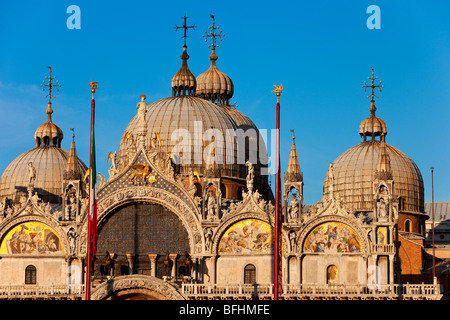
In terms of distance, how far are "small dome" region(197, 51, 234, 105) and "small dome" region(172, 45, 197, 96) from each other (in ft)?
28.4

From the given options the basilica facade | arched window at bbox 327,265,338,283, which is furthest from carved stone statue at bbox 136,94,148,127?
arched window at bbox 327,265,338,283

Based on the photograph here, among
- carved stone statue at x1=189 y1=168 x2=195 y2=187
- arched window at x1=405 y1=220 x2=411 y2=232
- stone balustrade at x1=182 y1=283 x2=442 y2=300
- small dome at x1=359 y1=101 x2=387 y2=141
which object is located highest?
small dome at x1=359 y1=101 x2=387 y2=141

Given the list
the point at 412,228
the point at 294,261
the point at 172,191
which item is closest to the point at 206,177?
the point at 172,191

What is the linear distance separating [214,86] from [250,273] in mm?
26920

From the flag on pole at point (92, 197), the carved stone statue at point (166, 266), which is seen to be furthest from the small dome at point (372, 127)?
the flag on pole at point (92, 197)

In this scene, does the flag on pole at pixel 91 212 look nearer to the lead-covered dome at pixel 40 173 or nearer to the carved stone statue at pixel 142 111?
the carved stone statue at pixel 142 111

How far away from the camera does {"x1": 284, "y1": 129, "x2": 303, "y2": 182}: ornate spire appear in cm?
8225

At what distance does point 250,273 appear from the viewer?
269ft

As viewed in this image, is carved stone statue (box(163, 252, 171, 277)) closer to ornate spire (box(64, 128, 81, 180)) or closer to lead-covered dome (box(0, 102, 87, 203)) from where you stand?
ornate spire (box(64, 128, 81, 180))

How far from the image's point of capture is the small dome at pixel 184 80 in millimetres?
95625

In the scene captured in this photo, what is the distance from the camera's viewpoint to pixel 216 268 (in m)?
82.0

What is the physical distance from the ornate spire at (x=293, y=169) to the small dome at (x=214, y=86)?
2255 cm

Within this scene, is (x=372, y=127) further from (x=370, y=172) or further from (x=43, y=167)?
(x=43, y=167)
